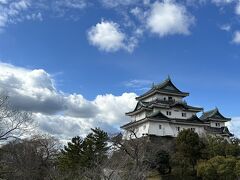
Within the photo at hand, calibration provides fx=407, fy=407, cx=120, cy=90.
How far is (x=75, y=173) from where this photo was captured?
3344cm

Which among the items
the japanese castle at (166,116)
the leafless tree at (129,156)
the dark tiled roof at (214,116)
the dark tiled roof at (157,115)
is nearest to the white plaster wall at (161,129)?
the japanese castle at (166,116)

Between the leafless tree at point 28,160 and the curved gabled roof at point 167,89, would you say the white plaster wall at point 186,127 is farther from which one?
the leafless tree at point 28,160

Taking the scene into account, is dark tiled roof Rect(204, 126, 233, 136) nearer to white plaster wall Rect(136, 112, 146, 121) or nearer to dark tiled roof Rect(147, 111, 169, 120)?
dark tiled roof Rect(147, 111, 169, 120)

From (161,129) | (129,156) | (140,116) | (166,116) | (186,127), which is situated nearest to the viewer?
(129,156)

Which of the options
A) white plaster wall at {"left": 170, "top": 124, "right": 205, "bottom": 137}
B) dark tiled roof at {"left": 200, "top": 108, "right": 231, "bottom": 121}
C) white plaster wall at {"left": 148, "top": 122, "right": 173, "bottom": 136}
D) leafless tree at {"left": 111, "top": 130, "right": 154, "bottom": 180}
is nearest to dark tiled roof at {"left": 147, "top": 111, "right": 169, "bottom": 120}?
white plaster wall at {"left": 148, "top": 122, "right": 173, "bottom": 136}

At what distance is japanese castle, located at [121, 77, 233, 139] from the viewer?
54094mm

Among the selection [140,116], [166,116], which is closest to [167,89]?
[166,116]

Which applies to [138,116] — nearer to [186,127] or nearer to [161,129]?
[161,129]

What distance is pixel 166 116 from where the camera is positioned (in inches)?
2183

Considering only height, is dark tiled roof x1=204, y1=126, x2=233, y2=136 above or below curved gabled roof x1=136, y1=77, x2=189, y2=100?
below

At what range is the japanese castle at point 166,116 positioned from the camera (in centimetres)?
5409

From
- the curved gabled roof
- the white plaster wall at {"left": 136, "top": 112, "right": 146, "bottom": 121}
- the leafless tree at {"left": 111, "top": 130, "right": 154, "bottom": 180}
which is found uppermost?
the curved gabled roof

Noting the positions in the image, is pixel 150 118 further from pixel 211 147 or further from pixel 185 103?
pixel 211 147

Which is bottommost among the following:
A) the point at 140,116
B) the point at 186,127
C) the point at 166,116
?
the point at 186,127
